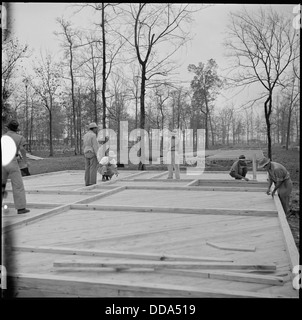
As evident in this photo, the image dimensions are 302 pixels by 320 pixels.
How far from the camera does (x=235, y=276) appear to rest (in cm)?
257

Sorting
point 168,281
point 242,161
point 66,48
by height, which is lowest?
point 168,281

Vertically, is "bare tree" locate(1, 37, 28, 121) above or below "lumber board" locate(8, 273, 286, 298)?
above

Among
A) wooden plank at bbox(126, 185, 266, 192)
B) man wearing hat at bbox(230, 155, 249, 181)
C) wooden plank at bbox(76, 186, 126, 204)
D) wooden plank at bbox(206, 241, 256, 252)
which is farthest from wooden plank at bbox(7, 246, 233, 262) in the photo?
man wearing hat at bbox(230, 155, 249, 181)

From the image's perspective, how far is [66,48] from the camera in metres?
18.5

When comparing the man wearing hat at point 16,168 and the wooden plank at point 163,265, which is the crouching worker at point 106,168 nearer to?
the man wearing hat at point 16,168

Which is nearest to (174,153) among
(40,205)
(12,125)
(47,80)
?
(40,205)

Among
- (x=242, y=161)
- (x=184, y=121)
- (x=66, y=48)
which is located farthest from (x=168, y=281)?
(x=184, y=121)

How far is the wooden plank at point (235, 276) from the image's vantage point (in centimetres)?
249

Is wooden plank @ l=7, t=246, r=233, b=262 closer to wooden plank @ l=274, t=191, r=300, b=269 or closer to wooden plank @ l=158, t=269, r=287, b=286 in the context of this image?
wooden plank @ l=158, t=269, r=287, b=286

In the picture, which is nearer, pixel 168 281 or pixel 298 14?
pixel 298 14

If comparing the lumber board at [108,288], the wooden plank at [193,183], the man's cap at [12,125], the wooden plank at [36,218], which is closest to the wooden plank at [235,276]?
the lumber board at [108,288]

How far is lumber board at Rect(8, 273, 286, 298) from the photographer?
231 centimetres
